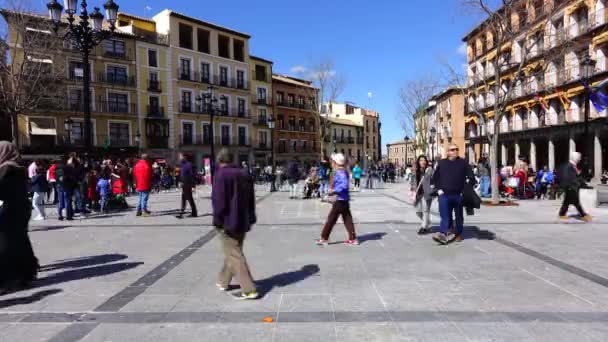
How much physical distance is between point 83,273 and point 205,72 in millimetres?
36033

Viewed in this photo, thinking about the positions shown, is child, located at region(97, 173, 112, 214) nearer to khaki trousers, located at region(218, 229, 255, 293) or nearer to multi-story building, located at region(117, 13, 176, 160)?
khaki trousers, located at region(218, 229, 255, 293)

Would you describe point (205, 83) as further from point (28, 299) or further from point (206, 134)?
point (28, 299)

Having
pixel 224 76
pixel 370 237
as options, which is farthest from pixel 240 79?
pixel 370 237

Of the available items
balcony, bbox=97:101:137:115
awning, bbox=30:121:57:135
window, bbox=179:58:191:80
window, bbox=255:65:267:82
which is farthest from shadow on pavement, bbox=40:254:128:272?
window, bbox=255:65:267:82

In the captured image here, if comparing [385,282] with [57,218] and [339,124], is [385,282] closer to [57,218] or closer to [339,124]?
[57,218]

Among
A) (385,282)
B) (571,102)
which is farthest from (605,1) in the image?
(385,282)

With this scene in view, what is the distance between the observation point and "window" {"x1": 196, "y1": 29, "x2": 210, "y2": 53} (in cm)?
3833

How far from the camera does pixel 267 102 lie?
44781 millimetres

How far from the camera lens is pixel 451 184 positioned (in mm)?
6164

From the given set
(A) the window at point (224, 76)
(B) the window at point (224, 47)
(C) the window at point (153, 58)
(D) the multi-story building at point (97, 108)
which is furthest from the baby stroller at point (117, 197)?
(B) the window at point (224, 47)

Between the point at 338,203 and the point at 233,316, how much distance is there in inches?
125

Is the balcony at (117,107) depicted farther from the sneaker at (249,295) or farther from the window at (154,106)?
the sneaker at (249,295)

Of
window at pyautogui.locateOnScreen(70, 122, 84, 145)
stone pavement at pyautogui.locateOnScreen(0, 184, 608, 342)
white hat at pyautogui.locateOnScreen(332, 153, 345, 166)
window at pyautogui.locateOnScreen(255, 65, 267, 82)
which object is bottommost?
stone pavement at pyautogui.locateOnScreen(0, 184, 608, 342)

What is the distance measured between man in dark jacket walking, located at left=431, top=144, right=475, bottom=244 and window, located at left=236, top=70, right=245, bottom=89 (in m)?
37.5
